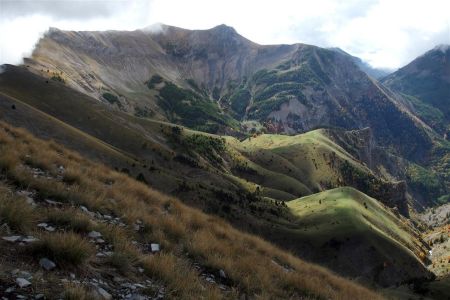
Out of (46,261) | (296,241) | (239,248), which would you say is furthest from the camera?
(296,241)

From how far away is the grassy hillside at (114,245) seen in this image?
10.1 metres

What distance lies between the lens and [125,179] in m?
24.8

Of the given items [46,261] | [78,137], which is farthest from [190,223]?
[78,137]

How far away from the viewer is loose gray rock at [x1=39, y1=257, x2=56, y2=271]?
984cm

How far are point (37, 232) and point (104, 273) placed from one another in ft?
6.69

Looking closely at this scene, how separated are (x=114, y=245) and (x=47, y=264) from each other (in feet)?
9.56

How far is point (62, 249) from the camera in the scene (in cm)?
1025

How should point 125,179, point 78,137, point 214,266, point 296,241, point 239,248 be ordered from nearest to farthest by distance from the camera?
point 214,266 < point 239,248 < point 125,179 < point 78,137 < point 296,241

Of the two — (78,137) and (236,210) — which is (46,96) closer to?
(78,137)

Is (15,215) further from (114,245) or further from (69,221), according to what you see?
(114,245)

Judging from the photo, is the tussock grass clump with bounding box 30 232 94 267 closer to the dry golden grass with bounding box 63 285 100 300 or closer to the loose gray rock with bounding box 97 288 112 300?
the loose gray rock with bounding box 97 288 112 300

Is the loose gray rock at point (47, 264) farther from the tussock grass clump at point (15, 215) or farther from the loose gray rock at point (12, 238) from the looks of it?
the tussock grass clump at point (15, 215)

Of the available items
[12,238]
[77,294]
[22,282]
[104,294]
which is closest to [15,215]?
[12,238]

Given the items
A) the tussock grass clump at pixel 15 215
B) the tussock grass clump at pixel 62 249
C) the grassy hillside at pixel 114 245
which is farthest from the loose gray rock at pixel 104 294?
the tussock grass clump at pixel 15 215
